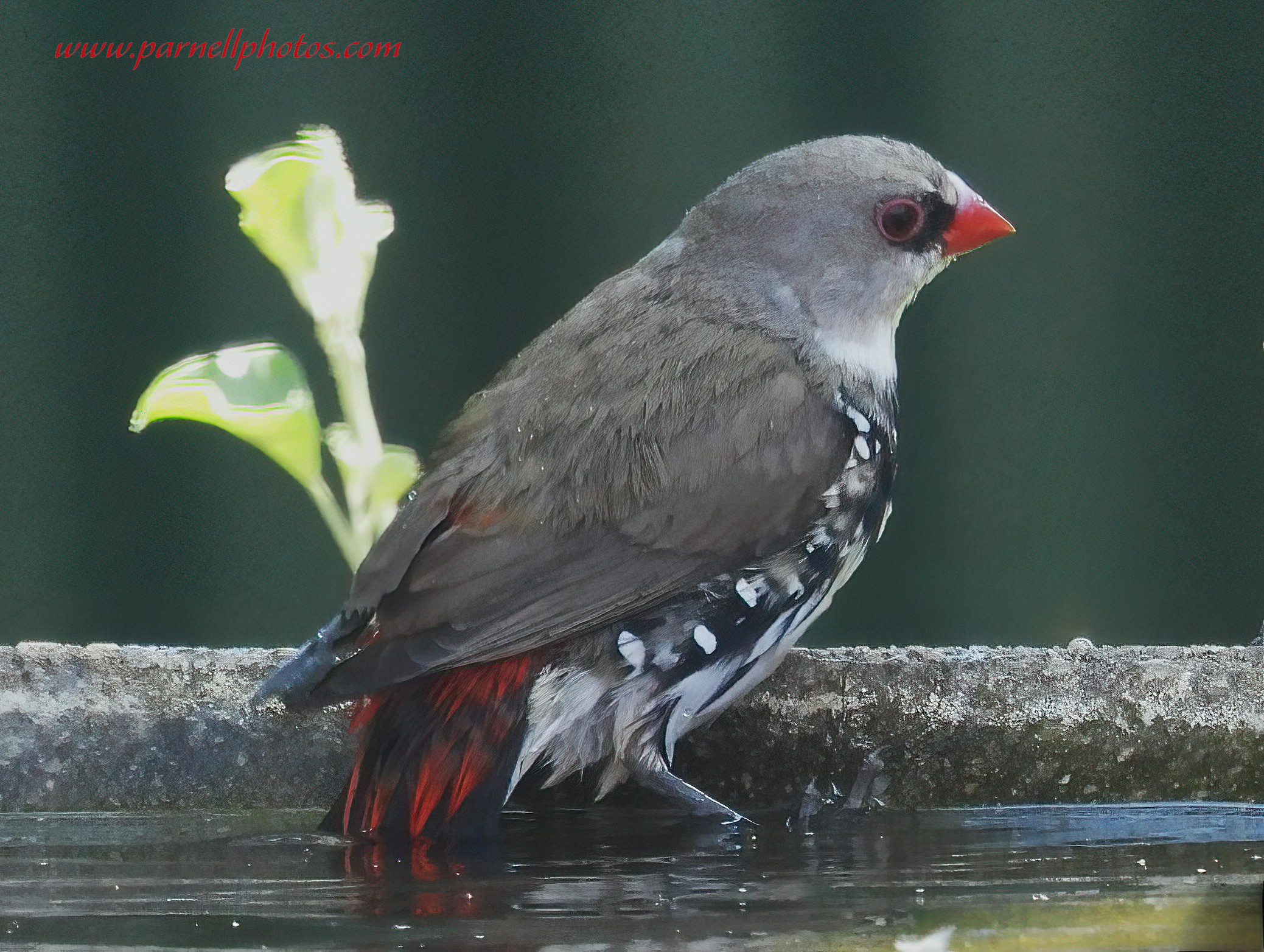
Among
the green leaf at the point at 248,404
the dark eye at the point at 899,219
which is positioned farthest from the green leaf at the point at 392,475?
the dark eye at the point at 899,219

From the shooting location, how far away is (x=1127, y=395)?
13.8ft

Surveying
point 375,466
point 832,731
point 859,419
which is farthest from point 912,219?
point 375,466

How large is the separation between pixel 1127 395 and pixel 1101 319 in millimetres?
195

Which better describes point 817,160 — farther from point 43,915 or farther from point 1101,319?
point 1101,319

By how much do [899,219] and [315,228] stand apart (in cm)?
92

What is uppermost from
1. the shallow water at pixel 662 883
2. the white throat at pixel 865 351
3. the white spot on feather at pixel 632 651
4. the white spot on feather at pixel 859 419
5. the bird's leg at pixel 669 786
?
the white throat at pixel 865 351

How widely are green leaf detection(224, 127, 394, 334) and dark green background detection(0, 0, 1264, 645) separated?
104cm

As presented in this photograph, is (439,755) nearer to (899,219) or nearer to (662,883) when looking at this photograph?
(662,883)

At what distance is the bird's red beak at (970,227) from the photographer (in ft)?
8.61

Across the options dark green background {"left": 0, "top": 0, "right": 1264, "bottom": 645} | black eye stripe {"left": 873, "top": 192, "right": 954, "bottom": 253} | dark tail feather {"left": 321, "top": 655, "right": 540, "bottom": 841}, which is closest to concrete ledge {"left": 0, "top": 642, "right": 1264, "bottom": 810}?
dark tail feather {"left": 321, "top": 655, "right": 540, "bottom": 841}

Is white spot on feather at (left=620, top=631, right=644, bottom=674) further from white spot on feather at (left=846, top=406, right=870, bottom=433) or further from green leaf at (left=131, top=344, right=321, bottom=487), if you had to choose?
green leaf at (left=131, top=344, right=321, bottom=487)

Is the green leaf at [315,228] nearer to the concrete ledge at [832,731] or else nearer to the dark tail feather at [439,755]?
the concrete ledge at [832,731]

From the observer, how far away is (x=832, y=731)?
228cm

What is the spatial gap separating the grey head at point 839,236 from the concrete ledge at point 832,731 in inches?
19.3
